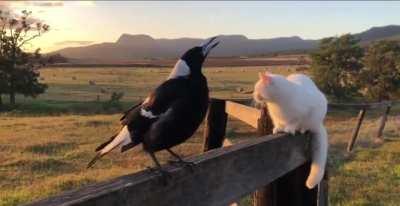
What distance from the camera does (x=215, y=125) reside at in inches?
216

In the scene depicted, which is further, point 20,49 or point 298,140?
point 20,49

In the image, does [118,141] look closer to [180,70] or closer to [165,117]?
[165,117]

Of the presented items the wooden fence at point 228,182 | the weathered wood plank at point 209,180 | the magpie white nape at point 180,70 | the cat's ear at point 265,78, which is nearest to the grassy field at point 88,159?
the cat's ear at point 265,78

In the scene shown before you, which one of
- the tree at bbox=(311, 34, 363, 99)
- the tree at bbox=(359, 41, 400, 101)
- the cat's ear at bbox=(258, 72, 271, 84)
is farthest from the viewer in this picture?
the tree at bbox=(311, 34, 363, 99)

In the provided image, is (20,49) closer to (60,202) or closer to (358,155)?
(358,155)

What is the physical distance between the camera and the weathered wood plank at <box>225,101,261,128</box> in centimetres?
470

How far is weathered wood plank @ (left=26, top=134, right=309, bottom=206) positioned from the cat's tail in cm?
9

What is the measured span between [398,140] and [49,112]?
21816mm

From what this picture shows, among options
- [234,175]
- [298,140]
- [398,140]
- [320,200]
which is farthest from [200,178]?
[398,140]

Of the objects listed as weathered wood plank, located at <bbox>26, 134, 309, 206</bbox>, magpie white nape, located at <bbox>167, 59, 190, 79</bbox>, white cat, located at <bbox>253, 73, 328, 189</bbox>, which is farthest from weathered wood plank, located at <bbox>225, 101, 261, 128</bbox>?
magpie white nape, located at <bbox>167, 59, 190, 79</bbox>

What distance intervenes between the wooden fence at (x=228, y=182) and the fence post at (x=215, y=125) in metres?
1.14

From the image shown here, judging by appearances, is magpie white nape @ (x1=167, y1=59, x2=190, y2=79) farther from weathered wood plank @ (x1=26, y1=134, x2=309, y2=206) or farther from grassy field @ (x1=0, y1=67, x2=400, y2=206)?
grassy field @ (x1=0, y1=67, x2=400, y2=206)

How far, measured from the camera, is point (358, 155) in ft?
51.8

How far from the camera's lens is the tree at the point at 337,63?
43188mm
